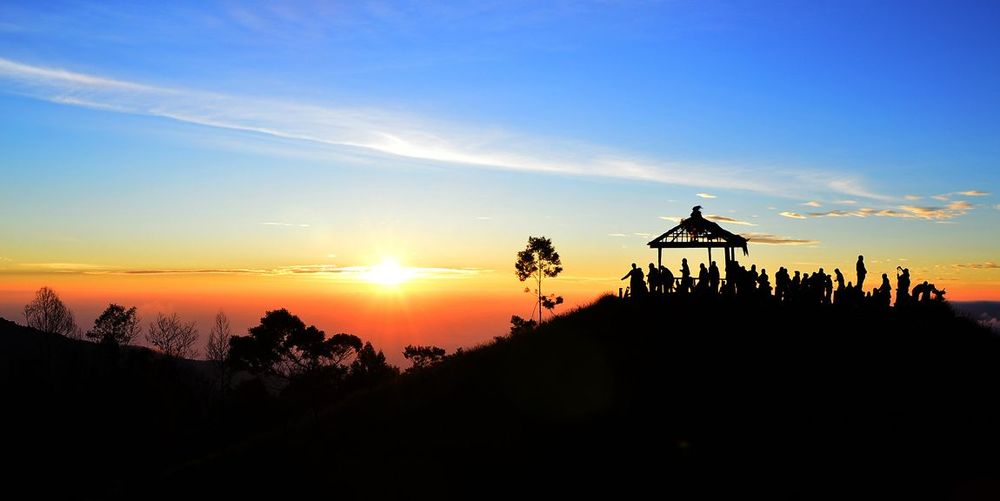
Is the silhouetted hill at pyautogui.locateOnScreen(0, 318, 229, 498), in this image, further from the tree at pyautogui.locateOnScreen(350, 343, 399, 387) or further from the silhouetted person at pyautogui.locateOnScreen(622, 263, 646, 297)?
the silhouetted person at pyautogui.locateOnScreen(622, 263, 646, 297)

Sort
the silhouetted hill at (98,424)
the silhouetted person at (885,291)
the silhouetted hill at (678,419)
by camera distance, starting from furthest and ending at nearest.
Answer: the silhouetted hill at (98,424)
the silhouetted person at (885,291)
the silhouetted hill at (678,419)

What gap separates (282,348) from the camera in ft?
222

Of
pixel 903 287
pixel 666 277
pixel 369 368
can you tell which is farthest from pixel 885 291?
pixel 369 368

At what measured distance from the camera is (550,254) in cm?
6400

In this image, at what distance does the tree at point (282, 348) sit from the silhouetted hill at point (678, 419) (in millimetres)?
33529

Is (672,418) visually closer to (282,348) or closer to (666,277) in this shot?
(666,277)

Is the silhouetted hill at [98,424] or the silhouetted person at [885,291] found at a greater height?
the silhouetted person at [885,291]

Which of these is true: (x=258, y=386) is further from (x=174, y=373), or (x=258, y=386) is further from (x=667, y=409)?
(x=667, y=409)

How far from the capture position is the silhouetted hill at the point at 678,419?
18781mm

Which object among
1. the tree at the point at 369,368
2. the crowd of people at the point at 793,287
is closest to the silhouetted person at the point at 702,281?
the crowd of people at the point at 793,287

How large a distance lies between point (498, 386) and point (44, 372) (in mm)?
74293

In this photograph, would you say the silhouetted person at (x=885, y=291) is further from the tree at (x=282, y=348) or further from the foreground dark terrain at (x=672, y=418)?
the tree at (x=282, y=348)

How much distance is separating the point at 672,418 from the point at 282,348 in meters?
51.5

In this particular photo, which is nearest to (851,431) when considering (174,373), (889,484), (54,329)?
(889,484)
